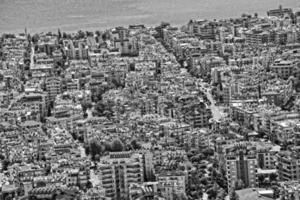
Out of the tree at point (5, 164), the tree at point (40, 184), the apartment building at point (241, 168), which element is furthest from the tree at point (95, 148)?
the apartment building at point (241, 168)

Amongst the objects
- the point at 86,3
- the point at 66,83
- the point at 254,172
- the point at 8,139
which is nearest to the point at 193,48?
the point at 66,83

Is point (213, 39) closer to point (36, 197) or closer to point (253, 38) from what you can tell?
point (253, 38)

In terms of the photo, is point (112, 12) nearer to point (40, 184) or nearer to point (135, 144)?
point (135, 144)

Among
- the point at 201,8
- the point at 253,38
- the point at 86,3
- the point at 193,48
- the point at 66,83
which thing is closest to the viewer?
the point at 66,83

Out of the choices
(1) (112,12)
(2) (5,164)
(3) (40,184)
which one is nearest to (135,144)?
(2) (5,164)

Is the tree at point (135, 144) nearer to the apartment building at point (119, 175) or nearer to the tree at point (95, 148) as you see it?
the tree at point (95, 148)

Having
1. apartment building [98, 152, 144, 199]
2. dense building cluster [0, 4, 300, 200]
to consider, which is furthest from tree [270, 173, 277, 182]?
apartment building [98, 152, 144, 199]

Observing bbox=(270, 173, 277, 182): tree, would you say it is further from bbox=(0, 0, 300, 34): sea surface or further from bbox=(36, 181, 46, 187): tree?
bbox=(0, 0, 300, 34): sea surface
